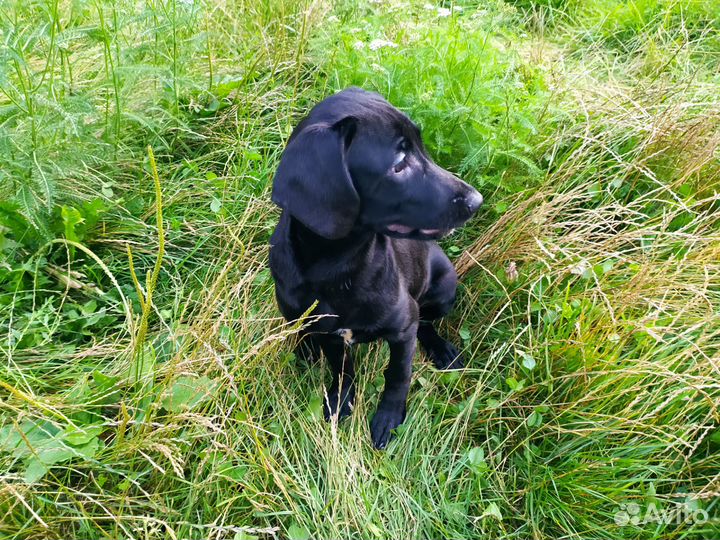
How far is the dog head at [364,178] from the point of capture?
1664 millimetres

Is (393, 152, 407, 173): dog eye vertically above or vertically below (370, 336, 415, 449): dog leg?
above

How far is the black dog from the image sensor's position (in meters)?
1.67

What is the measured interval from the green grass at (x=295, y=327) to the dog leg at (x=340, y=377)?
82mm

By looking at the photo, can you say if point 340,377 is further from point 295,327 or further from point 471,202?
point 471,202

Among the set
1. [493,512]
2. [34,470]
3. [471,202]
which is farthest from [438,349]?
[34,470]

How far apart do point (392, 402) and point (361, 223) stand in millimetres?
892

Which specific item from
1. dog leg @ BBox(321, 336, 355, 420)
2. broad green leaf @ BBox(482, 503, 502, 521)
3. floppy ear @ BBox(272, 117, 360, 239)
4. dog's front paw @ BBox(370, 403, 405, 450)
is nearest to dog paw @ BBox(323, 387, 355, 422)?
dog leg @ BBox(321, 336, 355, 420)

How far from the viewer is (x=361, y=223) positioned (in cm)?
183

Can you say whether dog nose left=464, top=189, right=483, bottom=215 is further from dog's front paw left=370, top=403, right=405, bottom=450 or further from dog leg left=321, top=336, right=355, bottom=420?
dog's front paw left=370, top=403, right=405, bottom=450

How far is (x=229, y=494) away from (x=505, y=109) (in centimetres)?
208

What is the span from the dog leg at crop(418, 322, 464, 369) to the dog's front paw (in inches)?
15.7

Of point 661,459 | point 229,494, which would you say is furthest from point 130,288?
point 661,459
